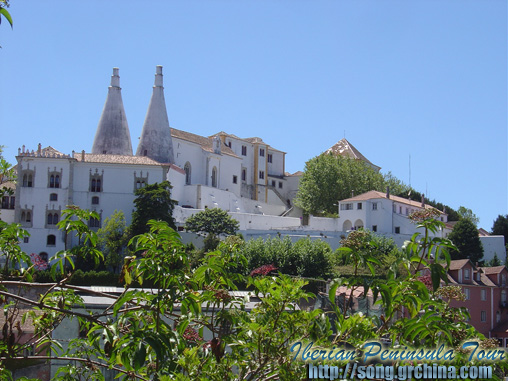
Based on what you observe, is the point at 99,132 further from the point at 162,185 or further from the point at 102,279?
the point at 102,279

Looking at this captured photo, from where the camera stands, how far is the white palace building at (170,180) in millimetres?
53438

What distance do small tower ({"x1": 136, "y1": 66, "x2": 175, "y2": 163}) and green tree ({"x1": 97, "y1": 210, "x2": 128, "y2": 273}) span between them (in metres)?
13.4

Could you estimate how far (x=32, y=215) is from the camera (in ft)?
174

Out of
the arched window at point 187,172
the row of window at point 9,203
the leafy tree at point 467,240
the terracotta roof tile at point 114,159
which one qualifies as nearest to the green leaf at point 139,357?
the terracotta roof tile at point 114,159

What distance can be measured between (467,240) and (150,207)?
24959mm

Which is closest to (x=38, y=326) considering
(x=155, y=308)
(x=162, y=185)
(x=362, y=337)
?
(x=155, y=308)

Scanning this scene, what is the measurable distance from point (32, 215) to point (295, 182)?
37389 millimetres

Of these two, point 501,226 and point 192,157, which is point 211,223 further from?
point 501,226

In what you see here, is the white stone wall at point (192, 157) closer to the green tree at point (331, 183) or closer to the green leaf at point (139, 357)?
the green tree at point (331, 183)

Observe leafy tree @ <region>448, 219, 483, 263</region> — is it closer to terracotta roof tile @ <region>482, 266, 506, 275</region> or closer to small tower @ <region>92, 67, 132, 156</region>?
terracotta roof tile @ <region>482, 266, 506, 275</region>

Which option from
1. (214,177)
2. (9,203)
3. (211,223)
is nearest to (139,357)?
(211,223)

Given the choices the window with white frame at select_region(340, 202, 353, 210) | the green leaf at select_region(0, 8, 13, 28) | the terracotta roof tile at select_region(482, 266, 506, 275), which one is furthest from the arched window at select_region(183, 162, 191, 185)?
the green leaf at select_region(0, 8, 13, 28)

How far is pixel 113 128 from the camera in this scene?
209ft

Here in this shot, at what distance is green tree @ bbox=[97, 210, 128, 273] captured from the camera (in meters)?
48.7
